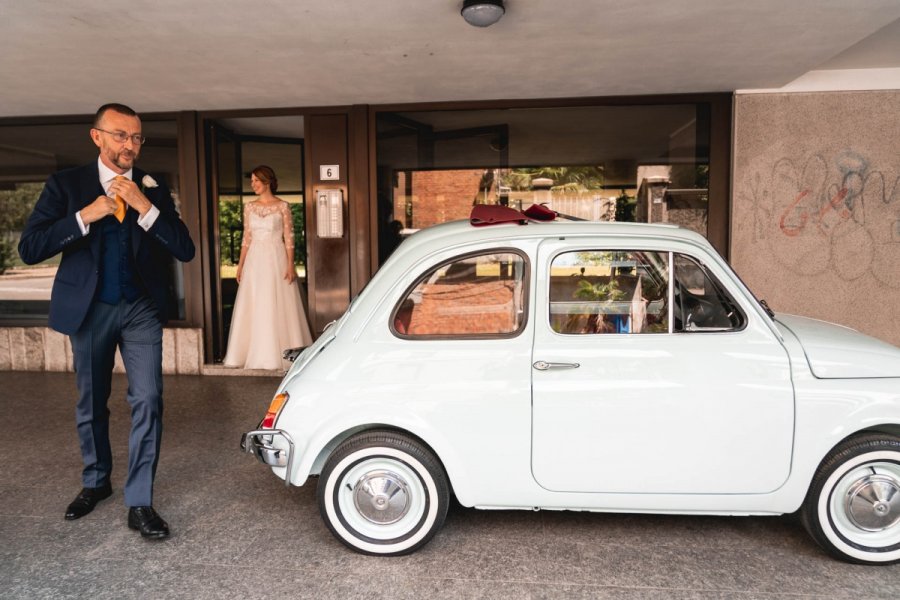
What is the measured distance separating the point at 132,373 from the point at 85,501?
869mm

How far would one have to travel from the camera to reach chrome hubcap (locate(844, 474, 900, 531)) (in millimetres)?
2900

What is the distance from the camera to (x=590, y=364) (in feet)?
9.70

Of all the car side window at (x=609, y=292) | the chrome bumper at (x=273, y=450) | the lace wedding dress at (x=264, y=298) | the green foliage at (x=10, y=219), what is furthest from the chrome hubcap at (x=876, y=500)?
the green foliage at (x=10, y=219)

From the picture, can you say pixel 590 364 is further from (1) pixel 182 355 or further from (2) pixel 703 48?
(1) pixel 182 355

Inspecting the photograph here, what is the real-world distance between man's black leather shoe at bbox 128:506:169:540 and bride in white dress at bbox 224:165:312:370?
3734 mm

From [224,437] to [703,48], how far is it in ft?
16.0

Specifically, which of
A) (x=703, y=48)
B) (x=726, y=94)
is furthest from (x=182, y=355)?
(x=726, y=94)

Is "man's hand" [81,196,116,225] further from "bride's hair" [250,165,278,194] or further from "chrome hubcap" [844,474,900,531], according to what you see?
"bride's hair" [250,165,278,194]

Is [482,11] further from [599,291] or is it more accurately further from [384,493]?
[384,493]

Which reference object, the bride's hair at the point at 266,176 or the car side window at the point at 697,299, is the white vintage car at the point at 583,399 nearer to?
the car side window at the point at 697,299

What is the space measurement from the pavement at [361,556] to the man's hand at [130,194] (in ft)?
5.59

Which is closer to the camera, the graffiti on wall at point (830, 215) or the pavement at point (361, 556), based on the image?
the pavement at point (361, 556)

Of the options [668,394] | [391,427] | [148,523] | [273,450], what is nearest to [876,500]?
[668,394]

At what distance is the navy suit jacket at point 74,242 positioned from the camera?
3133 mm
